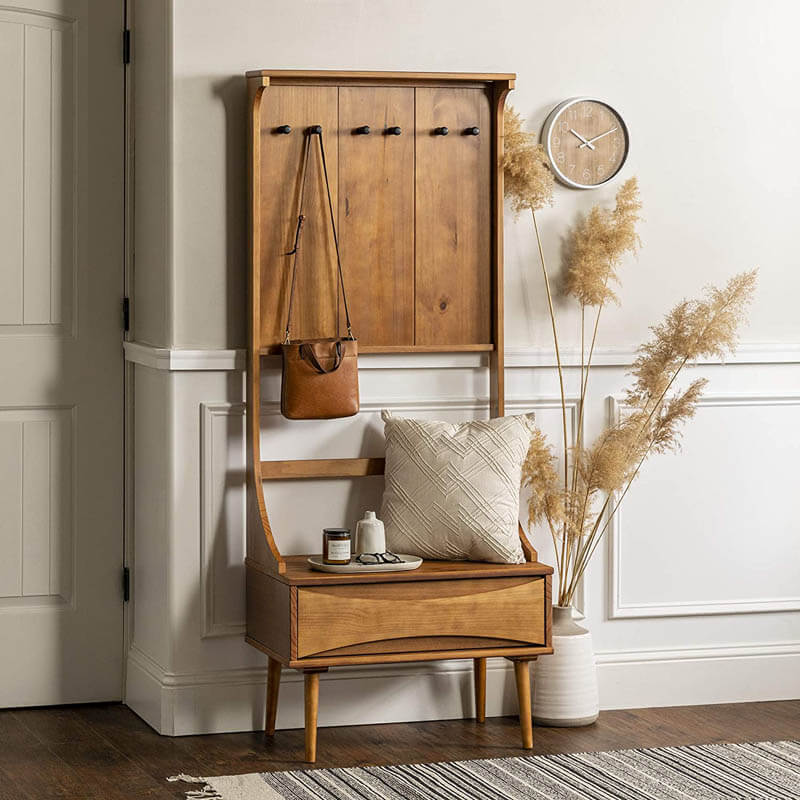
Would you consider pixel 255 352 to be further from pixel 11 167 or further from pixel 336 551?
pixel 11 167

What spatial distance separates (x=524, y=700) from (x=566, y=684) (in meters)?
0.23

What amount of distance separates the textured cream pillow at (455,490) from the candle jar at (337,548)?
194mm

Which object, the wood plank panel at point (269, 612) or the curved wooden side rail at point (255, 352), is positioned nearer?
the wood plank panel at point (269, 612)

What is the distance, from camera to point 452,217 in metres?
4.05

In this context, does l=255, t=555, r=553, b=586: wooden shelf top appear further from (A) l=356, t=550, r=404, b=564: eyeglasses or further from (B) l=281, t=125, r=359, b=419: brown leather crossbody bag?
(B) l=281, t=125, r=359, b=419: brown leather crossbody bag

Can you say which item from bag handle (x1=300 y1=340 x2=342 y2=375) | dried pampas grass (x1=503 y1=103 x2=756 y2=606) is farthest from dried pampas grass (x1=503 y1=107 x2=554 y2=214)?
bag handle (x1=300 y1=340 x2=342 y2=375)

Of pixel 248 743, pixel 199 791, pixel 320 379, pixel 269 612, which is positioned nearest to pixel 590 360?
pixel 320 379

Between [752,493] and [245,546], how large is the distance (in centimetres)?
154

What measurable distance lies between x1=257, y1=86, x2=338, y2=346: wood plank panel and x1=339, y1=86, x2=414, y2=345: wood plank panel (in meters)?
0.04

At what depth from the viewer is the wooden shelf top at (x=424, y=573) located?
363 centimetres

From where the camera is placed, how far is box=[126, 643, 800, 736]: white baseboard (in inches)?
156

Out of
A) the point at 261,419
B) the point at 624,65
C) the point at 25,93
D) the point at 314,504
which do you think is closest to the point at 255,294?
the point at 261,419

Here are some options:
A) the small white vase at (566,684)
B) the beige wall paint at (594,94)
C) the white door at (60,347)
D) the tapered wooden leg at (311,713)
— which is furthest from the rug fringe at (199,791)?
the beige wall paint at (594,94)

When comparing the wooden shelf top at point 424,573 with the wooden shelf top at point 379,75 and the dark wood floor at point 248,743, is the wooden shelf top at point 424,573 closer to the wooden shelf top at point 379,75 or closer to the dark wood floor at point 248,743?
the dark wood floor at point 248,743
